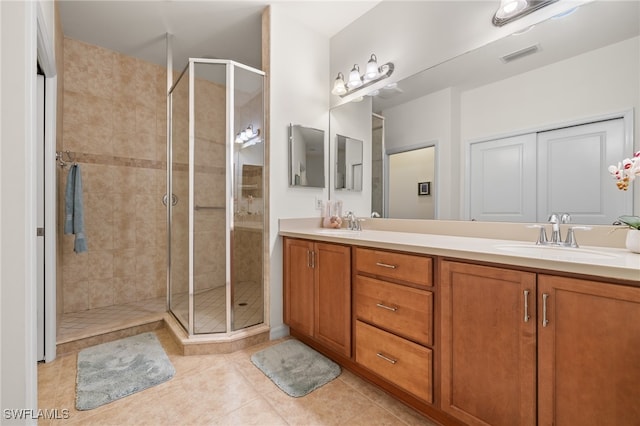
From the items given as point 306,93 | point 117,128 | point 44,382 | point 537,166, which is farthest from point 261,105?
point 44,382

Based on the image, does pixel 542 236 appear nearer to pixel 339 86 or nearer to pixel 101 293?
pixel 339 86

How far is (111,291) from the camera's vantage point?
110 inches

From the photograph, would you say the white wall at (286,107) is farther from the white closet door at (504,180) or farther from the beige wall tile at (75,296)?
the beige wall tile at (75,296)

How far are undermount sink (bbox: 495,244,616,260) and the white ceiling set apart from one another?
82.9 inches

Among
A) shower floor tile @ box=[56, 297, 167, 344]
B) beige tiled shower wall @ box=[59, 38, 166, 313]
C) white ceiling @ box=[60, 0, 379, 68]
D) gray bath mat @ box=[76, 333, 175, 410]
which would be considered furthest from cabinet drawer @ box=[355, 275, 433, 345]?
beige tiled shower wall @ box=[59, 38, 166, 313]

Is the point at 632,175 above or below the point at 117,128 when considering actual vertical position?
below

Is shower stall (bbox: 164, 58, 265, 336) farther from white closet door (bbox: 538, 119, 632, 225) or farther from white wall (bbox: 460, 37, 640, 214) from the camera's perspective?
white closet door (bbox: 538, 119, 632, 225)

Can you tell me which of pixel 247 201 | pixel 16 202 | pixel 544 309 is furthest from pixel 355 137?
pixel 16 202

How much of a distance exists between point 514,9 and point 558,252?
1331mm

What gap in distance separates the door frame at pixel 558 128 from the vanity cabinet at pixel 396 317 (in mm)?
694

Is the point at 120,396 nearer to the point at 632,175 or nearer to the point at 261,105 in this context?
the point at 261,105

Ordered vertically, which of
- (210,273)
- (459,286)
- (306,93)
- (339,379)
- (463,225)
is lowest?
(339,379)

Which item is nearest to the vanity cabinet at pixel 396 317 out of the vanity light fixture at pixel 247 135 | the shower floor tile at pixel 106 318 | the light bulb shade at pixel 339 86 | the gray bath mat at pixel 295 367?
the gray bath mat at pixel 295 367

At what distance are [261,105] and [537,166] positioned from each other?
1.90 meters
